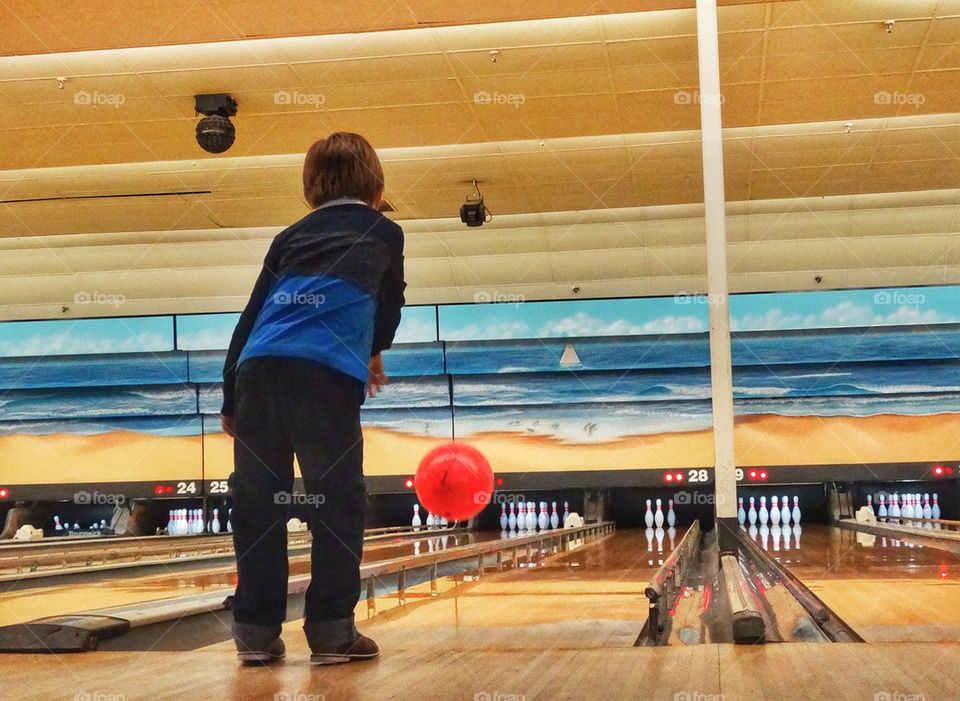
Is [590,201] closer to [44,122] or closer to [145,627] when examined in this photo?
[44,122]

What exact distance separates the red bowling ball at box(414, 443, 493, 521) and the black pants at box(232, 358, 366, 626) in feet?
4.13

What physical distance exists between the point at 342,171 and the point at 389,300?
30 centimetres

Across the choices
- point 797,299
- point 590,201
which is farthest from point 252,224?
point 797,299

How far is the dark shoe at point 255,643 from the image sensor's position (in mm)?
1969

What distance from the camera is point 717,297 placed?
432cm

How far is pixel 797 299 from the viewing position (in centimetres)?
1086

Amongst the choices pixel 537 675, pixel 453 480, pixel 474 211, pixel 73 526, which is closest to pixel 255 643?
pixel 537 675

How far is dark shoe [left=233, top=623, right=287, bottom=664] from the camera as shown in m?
1.97

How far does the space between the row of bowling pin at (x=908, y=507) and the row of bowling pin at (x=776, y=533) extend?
90 centimetres

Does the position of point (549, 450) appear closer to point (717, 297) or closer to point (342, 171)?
point (717, 297)

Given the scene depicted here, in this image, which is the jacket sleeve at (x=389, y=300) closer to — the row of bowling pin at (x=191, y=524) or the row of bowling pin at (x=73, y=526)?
the row of bowling pin at (x=191, y=524)

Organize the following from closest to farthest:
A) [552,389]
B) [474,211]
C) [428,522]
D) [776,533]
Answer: [474,211], [776,533], [552,389], [428,522]

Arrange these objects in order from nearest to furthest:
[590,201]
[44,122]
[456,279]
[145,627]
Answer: [145,627] → [44,122] → [590,201] → [456,279]

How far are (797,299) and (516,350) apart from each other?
3035 mm
